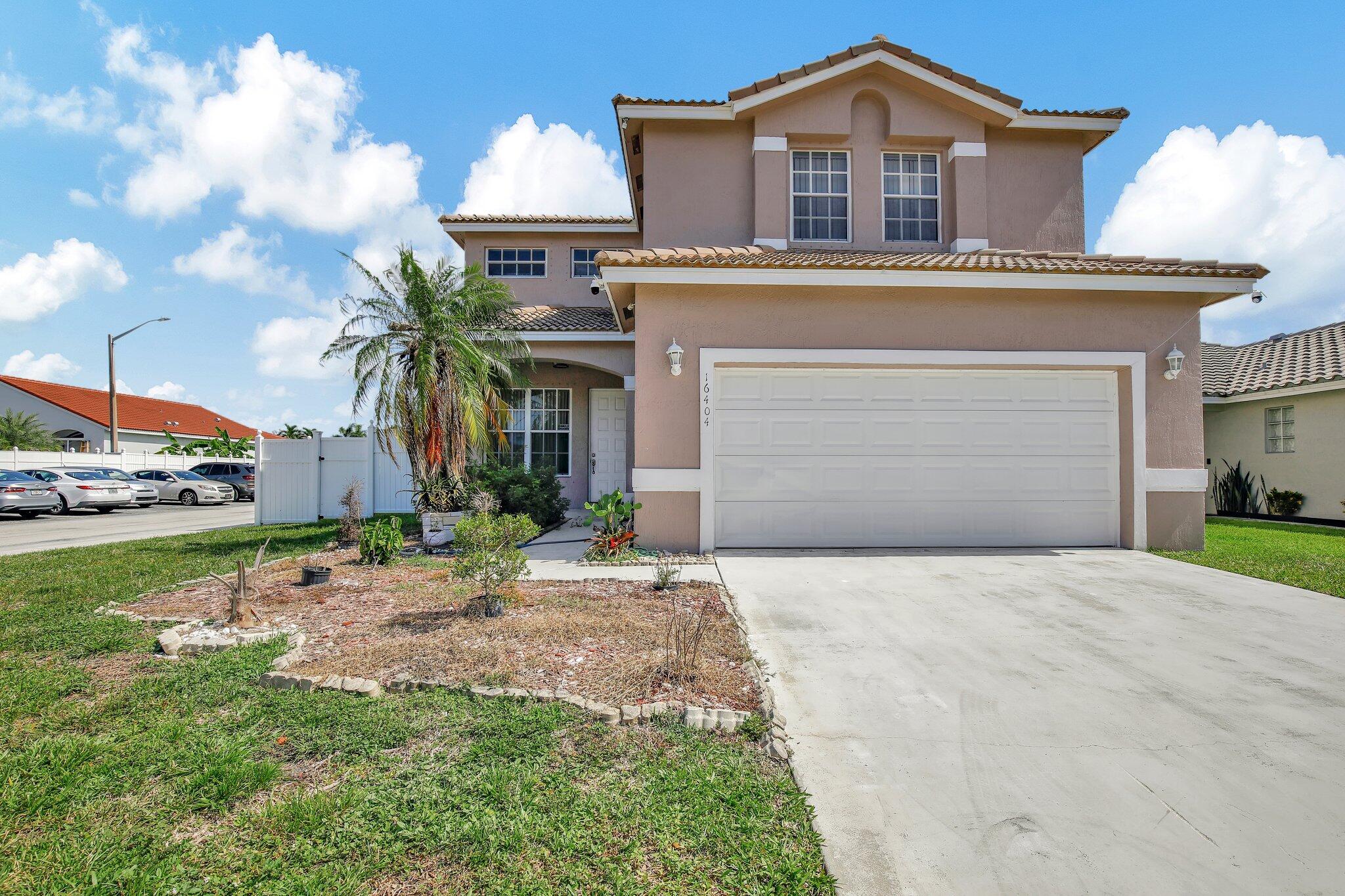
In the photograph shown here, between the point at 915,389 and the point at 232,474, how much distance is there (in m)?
26.4

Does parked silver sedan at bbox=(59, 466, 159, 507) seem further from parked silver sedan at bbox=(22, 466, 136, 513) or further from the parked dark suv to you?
the parked dark suv

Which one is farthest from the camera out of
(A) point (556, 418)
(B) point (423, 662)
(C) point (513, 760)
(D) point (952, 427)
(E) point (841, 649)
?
(A) point (556, 418)

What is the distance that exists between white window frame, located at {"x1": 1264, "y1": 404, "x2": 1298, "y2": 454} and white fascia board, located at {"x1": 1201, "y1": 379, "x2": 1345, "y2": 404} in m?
0.32

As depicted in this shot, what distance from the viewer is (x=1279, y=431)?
1434 cm

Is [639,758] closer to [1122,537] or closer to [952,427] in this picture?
[952,427]

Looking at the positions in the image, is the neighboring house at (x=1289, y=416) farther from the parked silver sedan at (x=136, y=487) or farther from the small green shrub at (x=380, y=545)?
the parked silver sedan at (x=136, y=487)

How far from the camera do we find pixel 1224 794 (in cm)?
292

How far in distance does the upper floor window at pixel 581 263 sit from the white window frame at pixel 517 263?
0.58 metres

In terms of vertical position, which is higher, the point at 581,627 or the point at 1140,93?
the point at 1140,93

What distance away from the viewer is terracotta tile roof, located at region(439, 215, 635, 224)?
1482 cm

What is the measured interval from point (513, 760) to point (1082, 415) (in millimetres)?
9227

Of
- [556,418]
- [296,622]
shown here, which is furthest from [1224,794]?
[556,418]

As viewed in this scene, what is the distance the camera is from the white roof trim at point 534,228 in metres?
15.0

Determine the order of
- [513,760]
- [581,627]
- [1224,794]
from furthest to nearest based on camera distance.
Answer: [581,627]
[513,760]
[1224,794]
